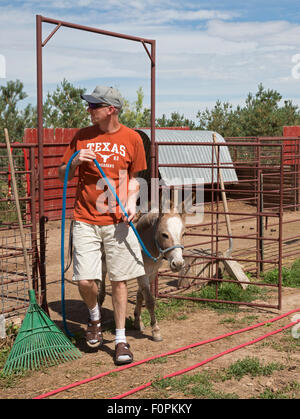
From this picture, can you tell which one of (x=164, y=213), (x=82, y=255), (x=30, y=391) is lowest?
(x=30, y=391)

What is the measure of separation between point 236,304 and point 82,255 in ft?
8.70

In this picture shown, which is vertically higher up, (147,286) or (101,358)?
(147,286)

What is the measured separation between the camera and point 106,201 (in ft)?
14.5

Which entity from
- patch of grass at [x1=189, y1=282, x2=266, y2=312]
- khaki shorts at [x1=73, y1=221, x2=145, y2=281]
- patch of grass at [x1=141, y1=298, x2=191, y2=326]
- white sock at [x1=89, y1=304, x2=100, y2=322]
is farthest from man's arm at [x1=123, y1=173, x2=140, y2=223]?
patch of grass at [x1=189, y1=282, x2=266, y2=312]

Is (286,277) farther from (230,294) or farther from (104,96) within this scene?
(104,96)

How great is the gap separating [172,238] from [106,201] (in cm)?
73

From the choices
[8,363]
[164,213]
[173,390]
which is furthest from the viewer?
[164,213]

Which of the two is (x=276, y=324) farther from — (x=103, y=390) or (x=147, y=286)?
(x=103, y=390)

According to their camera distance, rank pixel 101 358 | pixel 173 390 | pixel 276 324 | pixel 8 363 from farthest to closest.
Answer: pixel 276 324 < pixel 101 358 < pixel 8 363 < pixel 173 390

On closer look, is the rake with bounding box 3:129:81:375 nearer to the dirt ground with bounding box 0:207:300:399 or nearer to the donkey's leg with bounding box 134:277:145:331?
the dirt ground with bounding box 0:207:300:399

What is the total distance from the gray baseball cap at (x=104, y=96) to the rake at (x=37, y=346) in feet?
2.71

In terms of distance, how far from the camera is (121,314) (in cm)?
446

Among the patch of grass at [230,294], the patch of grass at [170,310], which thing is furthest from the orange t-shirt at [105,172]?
the patch of grass at [230,294]

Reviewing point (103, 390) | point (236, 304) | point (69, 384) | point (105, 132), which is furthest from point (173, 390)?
point (236, 304)
